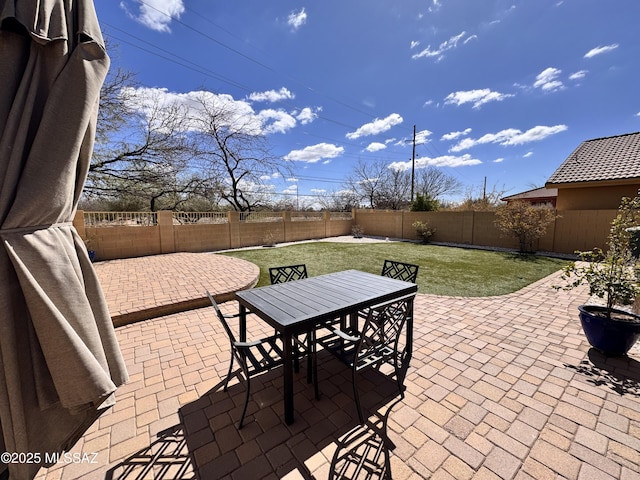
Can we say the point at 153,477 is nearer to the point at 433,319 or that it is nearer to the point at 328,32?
the point at 433,319

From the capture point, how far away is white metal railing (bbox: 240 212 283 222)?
433 inches

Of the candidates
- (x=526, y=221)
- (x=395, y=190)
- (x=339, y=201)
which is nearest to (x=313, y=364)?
(x=526, y=221)

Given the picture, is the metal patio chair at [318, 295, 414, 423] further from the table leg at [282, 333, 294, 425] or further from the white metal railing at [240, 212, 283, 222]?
the white metal railing at [240, 212, 283, 222]

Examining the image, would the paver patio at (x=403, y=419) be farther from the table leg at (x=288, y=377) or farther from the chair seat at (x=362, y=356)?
the chair seat at (x=362, y=356)

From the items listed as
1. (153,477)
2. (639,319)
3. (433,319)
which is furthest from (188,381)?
(639,319)

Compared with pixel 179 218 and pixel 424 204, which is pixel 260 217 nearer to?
pixel 179 218

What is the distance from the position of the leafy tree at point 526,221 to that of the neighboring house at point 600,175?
1.35m

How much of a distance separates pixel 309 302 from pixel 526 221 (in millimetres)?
10436

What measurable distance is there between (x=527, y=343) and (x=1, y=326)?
436 cm

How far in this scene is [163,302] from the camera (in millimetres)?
4016

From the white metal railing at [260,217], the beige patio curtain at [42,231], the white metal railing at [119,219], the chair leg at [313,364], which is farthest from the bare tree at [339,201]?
the beige patio curtain at [42,231]

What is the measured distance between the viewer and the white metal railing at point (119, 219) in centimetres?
735

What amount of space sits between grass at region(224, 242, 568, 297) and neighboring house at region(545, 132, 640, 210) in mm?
3337

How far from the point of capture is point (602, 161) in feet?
31.8
